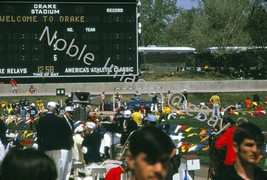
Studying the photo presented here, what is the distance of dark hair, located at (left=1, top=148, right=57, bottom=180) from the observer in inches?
124

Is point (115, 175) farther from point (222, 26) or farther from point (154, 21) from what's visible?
point (154, 21)

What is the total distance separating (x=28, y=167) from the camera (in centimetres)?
314

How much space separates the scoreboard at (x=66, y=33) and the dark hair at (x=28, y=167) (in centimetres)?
4505

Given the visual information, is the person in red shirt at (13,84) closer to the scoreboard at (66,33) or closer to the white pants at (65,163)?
the scoreboard at (66,33)

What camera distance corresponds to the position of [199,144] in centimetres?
2372

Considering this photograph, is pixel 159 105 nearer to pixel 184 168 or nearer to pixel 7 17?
pixel 7 17

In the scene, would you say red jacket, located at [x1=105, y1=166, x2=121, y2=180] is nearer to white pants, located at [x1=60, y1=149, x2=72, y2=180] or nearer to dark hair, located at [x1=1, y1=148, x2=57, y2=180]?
dark hair, located at [x1=1, y1=148, x2=57, y2=180]

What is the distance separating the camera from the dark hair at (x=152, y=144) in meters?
3.66

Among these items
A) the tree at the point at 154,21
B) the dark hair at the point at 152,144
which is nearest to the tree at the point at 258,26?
the tree at the point at 154,21

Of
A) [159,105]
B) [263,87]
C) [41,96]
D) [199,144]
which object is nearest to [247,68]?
[263,87]

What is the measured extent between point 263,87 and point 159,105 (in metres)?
21.0

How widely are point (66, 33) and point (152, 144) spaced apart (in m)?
45.1

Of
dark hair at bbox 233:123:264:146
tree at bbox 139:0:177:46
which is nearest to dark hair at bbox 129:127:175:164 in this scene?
dark hair at bbox 233:123:264:146

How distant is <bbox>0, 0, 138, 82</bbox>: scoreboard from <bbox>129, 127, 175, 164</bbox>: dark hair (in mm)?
44543
